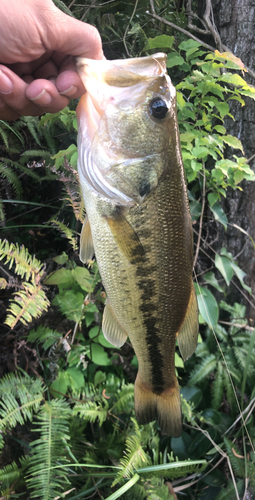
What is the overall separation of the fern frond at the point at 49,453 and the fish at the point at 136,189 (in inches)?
32.9

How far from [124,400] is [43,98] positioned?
1.65 metres

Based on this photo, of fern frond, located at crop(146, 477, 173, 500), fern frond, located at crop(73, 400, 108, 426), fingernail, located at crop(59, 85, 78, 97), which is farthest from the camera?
fern frond, located at crop(73, 400, 108, 426)

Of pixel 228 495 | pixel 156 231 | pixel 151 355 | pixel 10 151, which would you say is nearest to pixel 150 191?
pixel 156 231

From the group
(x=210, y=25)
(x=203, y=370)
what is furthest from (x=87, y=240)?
(x=210, y=25)

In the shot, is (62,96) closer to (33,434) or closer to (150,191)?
(150,191)

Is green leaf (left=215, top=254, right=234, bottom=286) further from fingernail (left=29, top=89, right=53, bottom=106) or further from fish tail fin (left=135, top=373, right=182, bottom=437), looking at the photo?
fingernail (left=29, top=89, right=53, bottom=106)

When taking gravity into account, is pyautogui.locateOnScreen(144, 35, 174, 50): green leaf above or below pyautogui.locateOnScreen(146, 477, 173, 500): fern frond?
above

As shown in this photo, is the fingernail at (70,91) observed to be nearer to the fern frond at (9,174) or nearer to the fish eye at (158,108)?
the fish eye at (158,108)

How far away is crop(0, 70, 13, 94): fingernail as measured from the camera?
41.7 inches

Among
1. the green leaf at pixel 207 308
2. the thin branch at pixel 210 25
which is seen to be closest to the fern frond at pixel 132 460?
the green leaf at pixel 207 308

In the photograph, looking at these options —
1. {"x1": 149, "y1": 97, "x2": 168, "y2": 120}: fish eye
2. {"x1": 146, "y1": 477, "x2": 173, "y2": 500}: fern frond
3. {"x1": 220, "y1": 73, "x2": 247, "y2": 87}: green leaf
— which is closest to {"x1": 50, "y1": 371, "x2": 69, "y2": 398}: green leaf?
{"x1": 146, "y1": 477, "x2": 173, "y2": 500}: fern frond

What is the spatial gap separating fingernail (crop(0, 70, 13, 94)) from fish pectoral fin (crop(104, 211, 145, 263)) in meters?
0.61

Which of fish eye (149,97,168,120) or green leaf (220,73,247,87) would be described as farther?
green leaf (220,73,247,87)

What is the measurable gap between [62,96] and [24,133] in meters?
1.13
